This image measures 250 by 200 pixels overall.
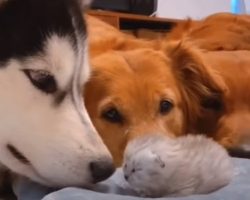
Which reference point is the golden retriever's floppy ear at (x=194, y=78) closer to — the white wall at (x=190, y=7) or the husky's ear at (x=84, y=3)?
the husky's ear at (x=84, y=3)

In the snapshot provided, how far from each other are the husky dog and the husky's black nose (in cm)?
1

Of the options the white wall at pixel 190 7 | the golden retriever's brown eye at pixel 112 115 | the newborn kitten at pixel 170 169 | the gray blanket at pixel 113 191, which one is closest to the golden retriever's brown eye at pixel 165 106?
the golden retriever's brown eye at pixel 112 115

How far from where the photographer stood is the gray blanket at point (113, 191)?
79 cm

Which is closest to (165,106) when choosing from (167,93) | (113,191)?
(167,93)

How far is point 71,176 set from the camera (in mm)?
925

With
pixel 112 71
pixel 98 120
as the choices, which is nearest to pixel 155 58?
pixel 112 71

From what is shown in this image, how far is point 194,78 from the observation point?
4.62 ft

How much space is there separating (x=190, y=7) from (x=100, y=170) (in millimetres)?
3452

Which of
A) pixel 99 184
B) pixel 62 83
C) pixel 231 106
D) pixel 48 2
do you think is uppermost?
pixel 48 2

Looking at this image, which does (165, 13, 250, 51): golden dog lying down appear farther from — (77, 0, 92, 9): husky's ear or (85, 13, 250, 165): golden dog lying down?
(77, 0, 92, 9): husky's ear

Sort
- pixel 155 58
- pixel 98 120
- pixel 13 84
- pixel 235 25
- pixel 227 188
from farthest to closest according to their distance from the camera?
pixel 235 25, pixel 155 58, pixel 98 120, pixel 13 84, pixel 227 188

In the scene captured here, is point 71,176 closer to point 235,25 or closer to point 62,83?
point 62,83

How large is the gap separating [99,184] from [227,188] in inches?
8.7

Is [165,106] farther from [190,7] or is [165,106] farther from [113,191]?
Result: [190,7]
